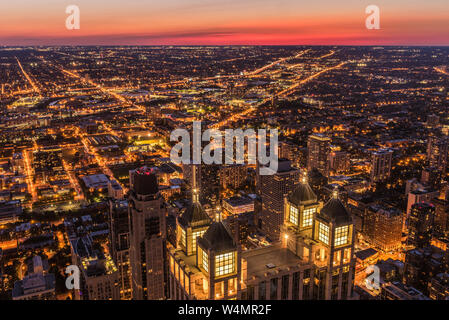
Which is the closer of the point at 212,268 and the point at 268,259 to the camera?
the point at 212,268

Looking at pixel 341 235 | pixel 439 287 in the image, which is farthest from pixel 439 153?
pixel 341 235

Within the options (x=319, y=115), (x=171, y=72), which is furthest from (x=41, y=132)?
(x=171, y=72)

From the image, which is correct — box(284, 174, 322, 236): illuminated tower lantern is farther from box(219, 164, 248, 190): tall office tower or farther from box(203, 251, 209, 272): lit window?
box(219, 164, 248, 190): tall office tower

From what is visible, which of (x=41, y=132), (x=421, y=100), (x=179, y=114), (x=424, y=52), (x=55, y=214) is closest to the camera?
(x=55, y=214)

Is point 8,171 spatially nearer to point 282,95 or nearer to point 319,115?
point 319,115

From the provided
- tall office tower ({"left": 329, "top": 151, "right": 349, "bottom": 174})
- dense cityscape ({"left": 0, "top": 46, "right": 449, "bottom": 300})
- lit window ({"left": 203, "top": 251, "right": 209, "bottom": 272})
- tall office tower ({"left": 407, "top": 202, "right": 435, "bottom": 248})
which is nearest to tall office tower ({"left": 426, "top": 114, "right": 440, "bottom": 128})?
dense cityscape ({"left": 0, "top": 46, "right": 449, "bottom": 300})

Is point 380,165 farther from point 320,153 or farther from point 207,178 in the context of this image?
point 207,178

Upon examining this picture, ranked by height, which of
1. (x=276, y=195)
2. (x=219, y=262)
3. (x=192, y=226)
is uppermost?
(x=192, y=226)
